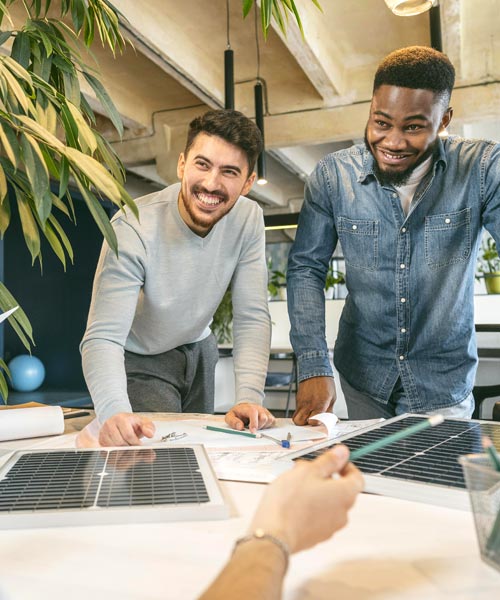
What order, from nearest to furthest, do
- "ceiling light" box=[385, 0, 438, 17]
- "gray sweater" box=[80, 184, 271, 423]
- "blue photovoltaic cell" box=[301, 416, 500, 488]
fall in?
"blue photovoltaic cell" box=[301, 416, 500, 488] < "gray sweater" box=[80, 184, 271, 423] < "ceiling light" box=[385, 0, 438, 17]

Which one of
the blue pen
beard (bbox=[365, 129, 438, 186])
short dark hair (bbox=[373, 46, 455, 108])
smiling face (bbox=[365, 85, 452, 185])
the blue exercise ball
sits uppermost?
short dark hair (bbox=[373, 46, 455, 108])

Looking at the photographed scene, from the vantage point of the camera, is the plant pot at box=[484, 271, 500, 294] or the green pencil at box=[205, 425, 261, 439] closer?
the green pencil at box=[205, 425, 261, 439]

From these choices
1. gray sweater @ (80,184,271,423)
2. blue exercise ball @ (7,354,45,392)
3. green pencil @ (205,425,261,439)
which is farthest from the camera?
blue exercise ball @ (7,354,45,392)

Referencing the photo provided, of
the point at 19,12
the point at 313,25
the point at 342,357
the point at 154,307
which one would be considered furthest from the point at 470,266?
the point at 19,12

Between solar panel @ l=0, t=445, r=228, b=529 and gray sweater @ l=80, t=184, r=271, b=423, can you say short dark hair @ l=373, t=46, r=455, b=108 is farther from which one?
solar panel @ l=0, t=445, r=228, b=529

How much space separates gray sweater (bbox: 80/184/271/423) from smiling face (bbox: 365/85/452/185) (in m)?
0.48

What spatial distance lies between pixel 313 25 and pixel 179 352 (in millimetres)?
3563

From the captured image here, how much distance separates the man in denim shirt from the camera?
1.58 m

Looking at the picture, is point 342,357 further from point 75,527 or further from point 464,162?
point 75,527

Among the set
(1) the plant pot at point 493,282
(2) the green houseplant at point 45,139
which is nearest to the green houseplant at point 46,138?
(2) the green houseplant at point 45,139

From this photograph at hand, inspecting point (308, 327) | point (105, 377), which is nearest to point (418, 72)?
point (308, 327)

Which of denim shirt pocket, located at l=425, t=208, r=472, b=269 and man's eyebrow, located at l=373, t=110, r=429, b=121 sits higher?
man's eyebrow, located at l=373, t=110, r=429, b=121

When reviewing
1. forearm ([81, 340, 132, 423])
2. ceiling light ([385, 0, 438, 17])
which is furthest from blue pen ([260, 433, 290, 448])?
ceiling light ([385, 0, 438, 17])

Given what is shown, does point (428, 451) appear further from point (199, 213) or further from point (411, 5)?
point (411, 5)
